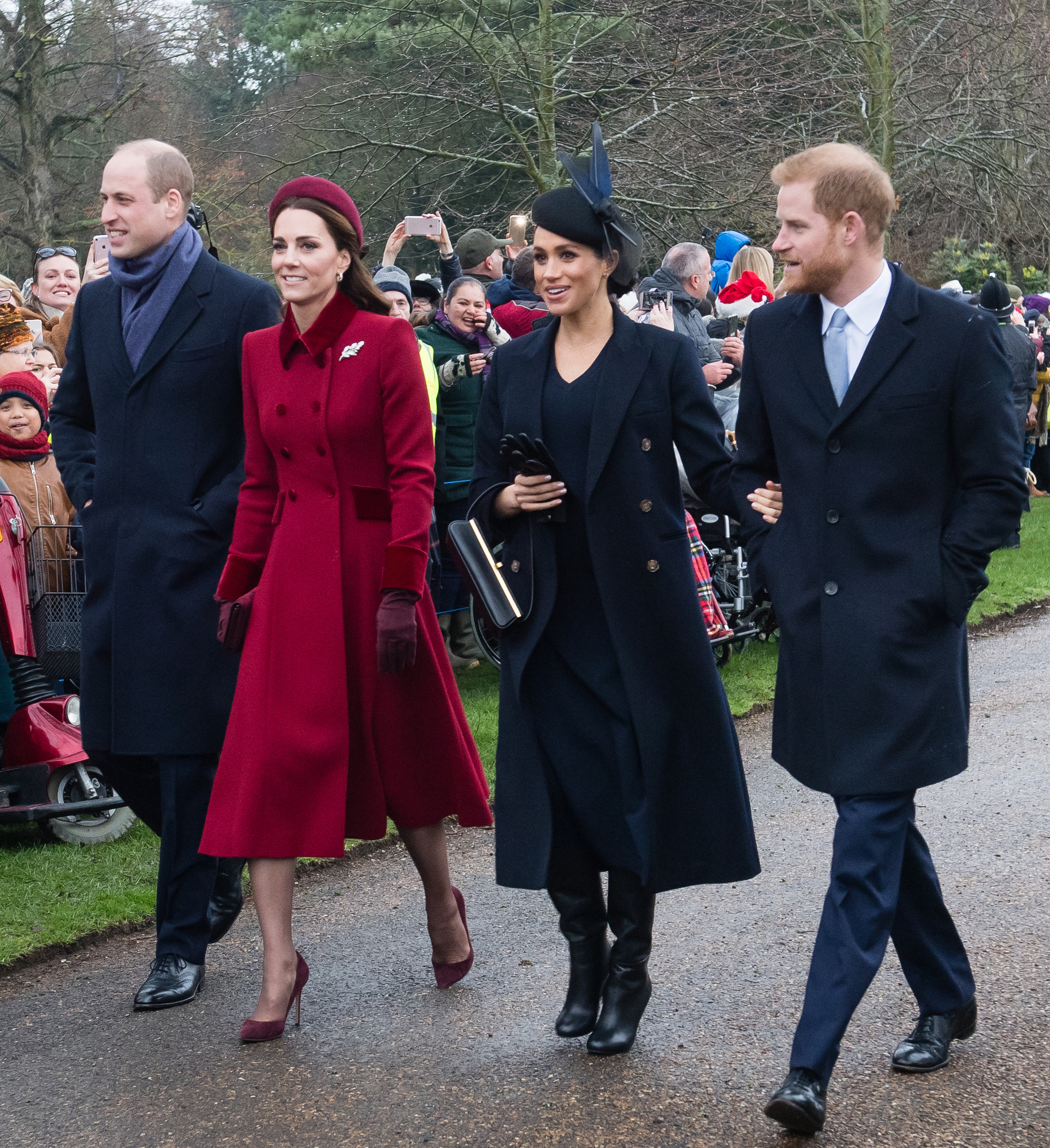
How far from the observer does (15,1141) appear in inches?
139

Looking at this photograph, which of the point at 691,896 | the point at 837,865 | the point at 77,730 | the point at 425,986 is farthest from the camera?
the point at 77,730

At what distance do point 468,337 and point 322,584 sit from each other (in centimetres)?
475

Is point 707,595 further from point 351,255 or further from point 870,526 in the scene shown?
point 870,526

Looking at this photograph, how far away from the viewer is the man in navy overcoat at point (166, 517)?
441cm

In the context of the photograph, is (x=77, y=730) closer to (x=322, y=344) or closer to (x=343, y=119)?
(x=322, y=344)

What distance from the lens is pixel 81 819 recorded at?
5930mm

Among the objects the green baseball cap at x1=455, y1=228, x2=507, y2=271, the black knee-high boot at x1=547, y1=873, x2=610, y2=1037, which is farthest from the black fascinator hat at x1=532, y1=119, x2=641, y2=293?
the green baseball cap at x1=455, y1=228, x2=507, y2=271

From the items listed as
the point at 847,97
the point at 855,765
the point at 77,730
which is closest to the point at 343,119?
the point at 847,97

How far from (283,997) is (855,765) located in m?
1.58

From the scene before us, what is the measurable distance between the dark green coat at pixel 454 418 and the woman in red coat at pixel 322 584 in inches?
171

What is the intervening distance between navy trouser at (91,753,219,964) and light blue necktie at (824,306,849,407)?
2.02 metres

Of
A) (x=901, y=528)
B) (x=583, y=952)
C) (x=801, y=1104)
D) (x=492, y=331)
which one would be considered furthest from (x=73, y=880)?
(x=492, y=331)

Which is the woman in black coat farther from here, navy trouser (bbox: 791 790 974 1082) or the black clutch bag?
navy trouser (bbox: 791 790 974 1082)

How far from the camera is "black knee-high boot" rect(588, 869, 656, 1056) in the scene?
3.92 meters
